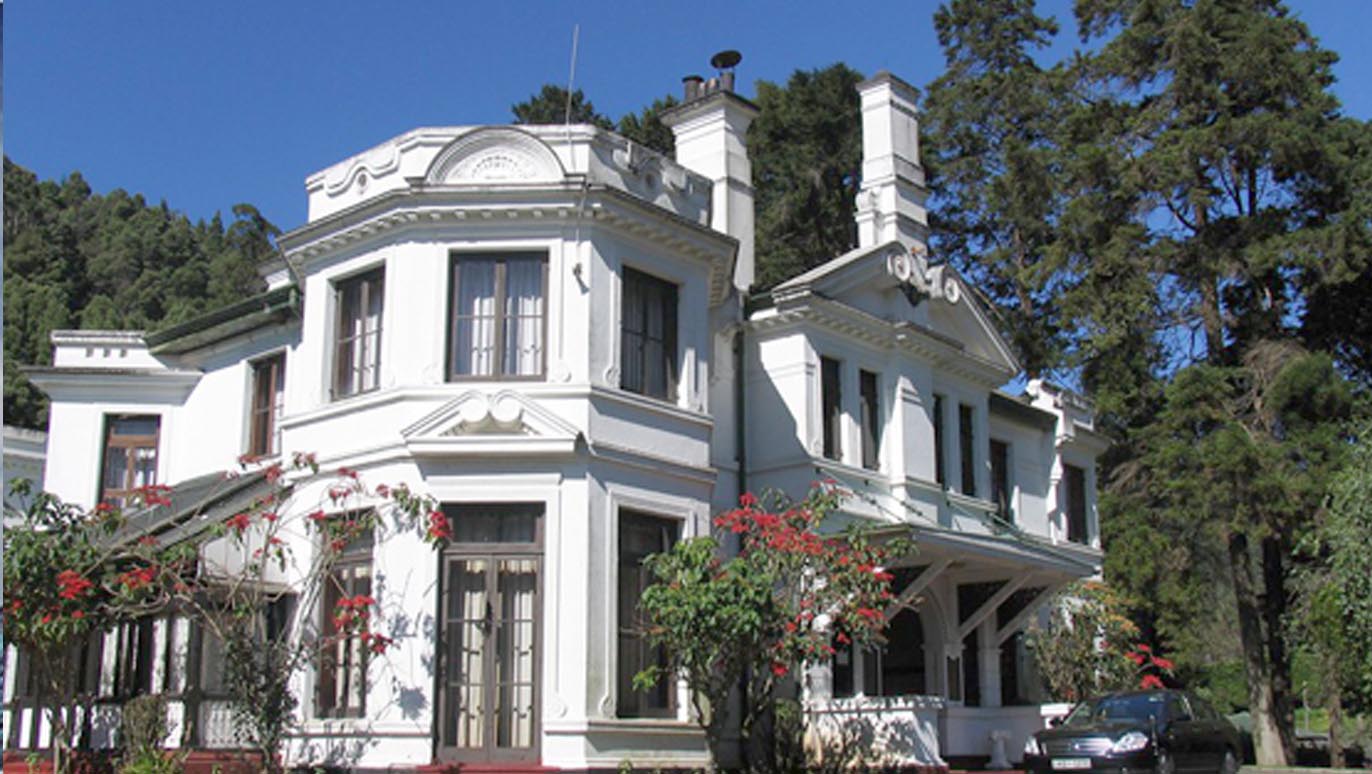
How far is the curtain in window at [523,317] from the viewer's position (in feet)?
54.7

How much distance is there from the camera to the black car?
52.5ft

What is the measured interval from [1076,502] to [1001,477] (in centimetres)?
370

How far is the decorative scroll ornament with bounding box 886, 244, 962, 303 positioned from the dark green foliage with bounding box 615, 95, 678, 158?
19682mm

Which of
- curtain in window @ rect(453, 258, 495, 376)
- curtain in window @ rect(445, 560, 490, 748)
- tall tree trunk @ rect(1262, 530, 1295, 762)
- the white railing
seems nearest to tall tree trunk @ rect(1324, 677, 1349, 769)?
tall tree trunk @ rect(1262, 530, 1295, 762)

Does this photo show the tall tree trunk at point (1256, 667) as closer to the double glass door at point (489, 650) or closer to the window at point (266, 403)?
the double glass door at point (489, 650)

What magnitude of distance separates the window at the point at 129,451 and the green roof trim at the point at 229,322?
123 centimetres

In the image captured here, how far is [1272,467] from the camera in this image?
26.3 meters

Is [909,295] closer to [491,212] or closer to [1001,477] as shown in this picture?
[1001,477]

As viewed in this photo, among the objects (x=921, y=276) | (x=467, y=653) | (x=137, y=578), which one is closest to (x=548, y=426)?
(x=467, y=653)

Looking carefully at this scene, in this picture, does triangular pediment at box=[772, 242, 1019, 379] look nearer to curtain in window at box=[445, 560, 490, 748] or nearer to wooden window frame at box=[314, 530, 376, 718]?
curtain in window at box=[445, 560, 490, 748]

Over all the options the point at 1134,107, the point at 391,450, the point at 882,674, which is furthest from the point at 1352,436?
the point at 391,450

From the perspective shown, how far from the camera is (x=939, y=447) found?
2311 cm

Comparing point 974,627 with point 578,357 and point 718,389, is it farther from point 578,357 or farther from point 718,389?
point 578,357

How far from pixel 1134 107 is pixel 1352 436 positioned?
9230 mm
